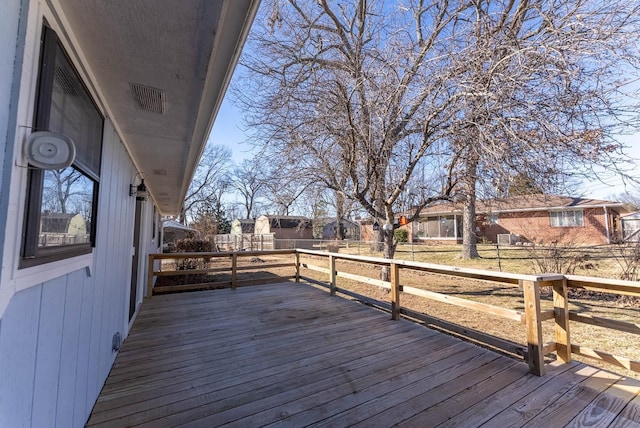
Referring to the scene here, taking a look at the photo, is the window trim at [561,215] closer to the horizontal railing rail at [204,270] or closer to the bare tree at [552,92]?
the bare tree at [552,92]

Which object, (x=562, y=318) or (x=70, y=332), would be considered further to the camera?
(x=562, y=318)

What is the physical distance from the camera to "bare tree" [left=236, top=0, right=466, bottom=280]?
4676mm

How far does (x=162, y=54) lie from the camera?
1.59m

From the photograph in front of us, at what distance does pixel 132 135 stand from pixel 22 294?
228cm

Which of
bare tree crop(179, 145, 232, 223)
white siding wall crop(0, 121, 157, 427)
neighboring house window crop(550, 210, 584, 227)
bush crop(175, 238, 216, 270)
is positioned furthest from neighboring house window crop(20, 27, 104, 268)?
bare tree crop(179, 145, 232, 223)

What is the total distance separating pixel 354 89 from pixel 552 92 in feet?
8.59

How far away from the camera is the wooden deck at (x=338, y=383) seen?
200 centimetres

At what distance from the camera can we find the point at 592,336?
4.09 meters

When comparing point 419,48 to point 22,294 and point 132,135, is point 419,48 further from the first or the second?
point 22,294

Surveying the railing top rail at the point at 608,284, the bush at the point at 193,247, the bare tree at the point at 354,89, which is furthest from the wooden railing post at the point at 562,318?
the bush at the point at 193,247

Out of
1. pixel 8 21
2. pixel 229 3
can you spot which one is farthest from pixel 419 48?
pixel 8 21

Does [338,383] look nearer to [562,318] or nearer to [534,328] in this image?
[534,328]

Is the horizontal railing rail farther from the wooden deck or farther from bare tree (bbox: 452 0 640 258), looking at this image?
bare tree (bbox: 452 0 640 258)

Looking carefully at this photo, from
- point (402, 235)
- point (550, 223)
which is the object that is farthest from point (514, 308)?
point (550, 223)
